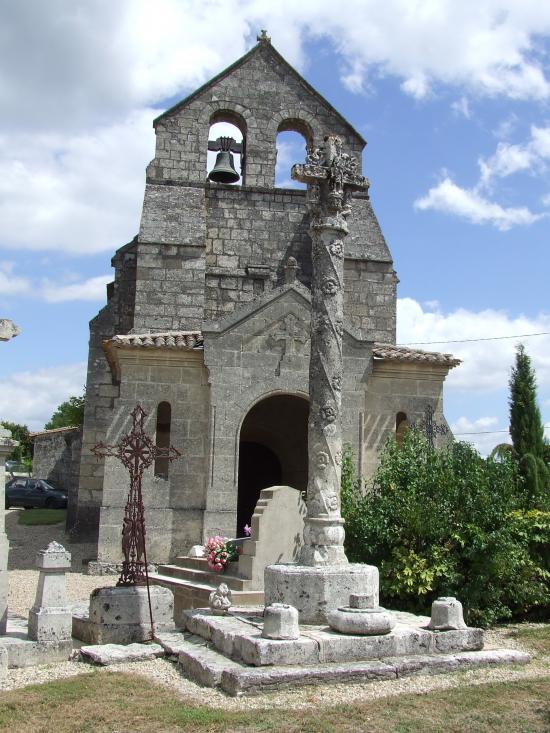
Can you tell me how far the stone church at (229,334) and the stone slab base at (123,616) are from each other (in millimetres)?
4726

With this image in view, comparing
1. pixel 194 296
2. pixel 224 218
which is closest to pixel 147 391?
pixel 194 296

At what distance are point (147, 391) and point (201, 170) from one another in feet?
20.9

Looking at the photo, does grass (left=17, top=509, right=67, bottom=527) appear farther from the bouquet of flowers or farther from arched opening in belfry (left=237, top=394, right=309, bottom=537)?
the bouquet of flowers

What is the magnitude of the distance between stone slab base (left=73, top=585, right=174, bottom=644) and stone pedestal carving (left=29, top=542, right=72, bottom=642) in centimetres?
44

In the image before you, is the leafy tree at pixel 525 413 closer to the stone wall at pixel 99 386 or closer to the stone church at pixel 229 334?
the stone church at pixel 229 334

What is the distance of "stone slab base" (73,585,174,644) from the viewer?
7.84m

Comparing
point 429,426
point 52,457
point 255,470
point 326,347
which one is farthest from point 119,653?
point 52,457

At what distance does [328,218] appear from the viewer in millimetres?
8062

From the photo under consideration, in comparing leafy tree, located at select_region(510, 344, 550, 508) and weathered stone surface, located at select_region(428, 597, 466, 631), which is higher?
leafy tree, located at select_region(510, 344, 550, 508)

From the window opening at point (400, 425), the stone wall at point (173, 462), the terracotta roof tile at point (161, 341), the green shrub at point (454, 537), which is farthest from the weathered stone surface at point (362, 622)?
the window opening at point (400, 425)

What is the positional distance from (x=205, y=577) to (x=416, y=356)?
5794 millimetres

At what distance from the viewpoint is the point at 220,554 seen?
34.6 feet

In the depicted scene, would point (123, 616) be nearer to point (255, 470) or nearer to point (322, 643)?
point (322, 643)

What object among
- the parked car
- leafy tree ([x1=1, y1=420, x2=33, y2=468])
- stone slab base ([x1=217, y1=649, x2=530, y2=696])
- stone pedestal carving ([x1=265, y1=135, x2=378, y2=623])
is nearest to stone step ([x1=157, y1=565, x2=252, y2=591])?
stone pedestal carving ([x1=265, y1=135, x2=378, y2=623])
